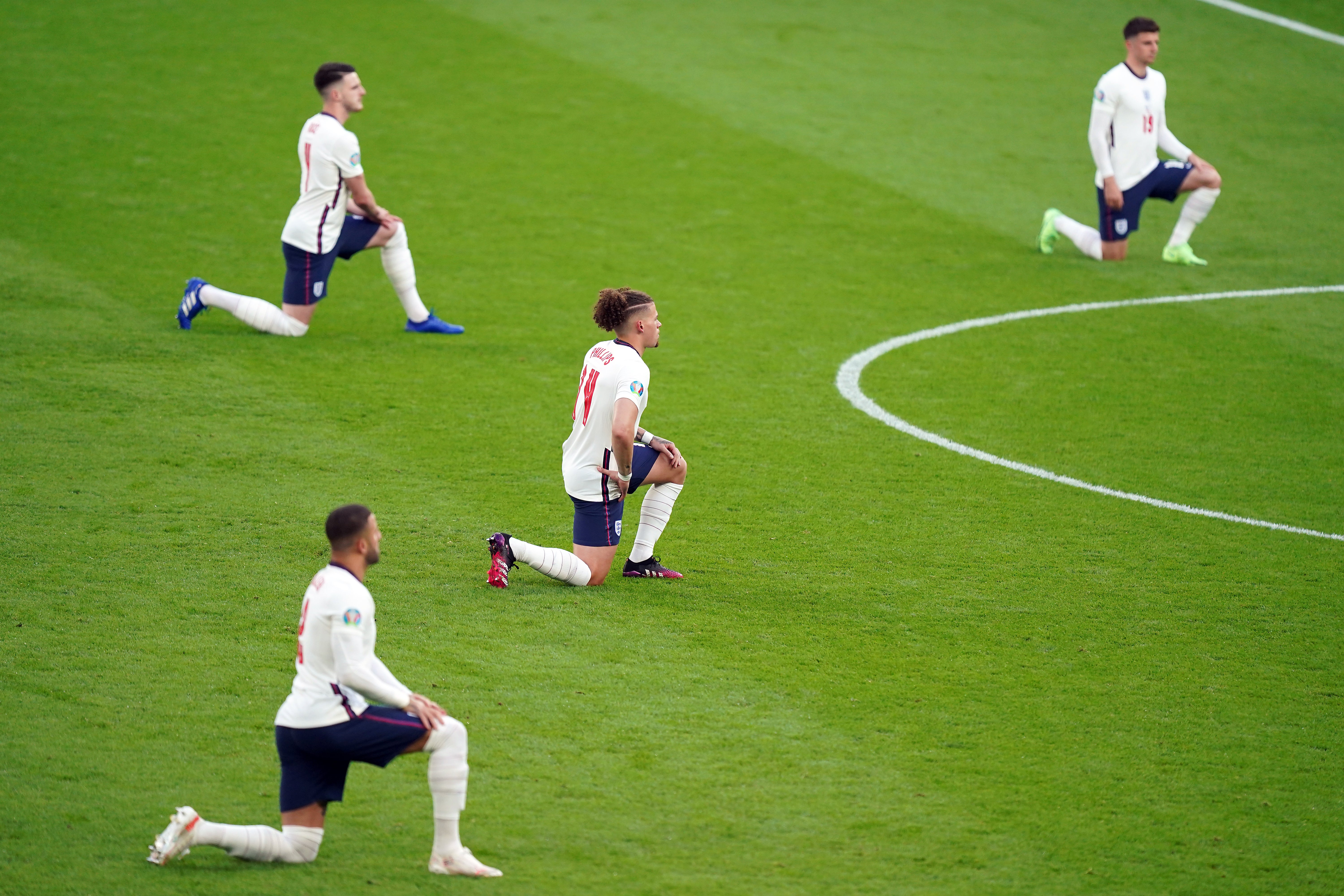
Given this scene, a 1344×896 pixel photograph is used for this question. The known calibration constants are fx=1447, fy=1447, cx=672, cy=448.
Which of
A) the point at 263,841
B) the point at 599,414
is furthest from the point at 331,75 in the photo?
the point at 263,841

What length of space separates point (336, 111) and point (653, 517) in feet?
17.8

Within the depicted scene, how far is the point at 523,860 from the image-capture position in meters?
5.13

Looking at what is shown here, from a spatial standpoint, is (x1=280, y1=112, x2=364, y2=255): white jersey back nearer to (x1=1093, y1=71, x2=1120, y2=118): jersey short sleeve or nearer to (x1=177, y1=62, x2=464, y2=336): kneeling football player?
(x1=177, y1=62, x2=464, y2=336): kneeling football player

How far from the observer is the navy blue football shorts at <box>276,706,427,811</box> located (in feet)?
16.2

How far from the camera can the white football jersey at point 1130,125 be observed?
1434 cm

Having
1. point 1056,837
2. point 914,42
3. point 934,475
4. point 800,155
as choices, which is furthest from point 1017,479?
point 914,42

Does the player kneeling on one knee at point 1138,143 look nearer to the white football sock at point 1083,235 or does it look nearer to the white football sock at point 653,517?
the white football sock at point 1083,235

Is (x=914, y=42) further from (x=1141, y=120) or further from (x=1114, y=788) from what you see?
(x=1114, y=788)

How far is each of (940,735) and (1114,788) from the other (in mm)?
754

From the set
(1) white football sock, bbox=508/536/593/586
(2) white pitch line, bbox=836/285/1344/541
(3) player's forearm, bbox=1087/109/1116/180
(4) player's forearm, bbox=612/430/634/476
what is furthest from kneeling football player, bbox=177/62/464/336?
(3) player's forearm, bbox=1087/109/1116/180

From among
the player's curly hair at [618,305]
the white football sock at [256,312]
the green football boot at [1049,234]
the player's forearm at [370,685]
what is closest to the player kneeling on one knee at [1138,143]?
the green football boot at [1049,234]

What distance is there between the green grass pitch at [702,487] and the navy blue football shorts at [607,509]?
→ 308mm

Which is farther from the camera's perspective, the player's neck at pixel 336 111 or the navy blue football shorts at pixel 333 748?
the player's neck at pixel 336 111

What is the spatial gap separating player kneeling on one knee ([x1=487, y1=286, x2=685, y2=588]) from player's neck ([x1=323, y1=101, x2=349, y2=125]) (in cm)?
508
